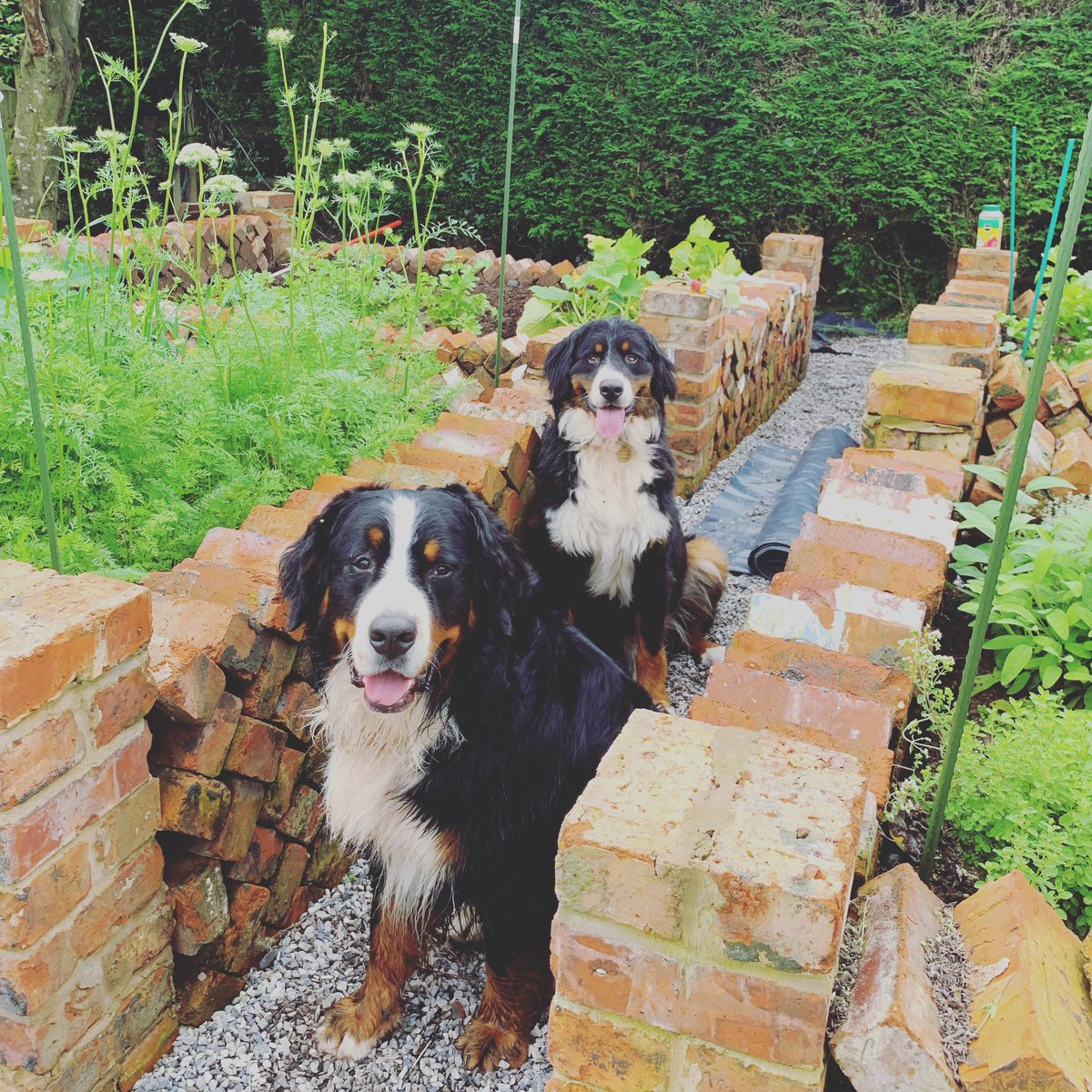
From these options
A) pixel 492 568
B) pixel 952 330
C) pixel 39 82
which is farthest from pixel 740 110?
pixel 492 568

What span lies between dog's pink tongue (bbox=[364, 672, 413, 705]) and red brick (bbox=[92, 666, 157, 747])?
0.43 metres

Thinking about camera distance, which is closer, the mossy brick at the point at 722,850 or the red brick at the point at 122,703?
the mossy brick at the point at 722,850

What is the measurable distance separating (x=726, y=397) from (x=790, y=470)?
58cm

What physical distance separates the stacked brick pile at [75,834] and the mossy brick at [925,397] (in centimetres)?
270

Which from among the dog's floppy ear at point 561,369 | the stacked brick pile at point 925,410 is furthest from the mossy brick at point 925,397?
the dog's floppy ear at point 561,369

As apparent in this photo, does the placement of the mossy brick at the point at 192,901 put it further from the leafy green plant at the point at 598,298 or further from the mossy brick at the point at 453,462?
the leafy green plant at the point at 598,298

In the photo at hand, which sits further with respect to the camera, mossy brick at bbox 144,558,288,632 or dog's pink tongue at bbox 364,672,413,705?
mossy brick at bbox 144,558,288,632

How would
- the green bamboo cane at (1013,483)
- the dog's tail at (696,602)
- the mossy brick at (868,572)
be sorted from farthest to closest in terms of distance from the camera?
the dog's tail at (696,602) → the mossy brick at (868,572) → the green bamboo cane at (1013,483)

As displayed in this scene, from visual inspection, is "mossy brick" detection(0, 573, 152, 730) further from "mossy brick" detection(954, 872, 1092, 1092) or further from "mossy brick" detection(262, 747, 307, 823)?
"mossy brick" detection(954, 872, 1092, 1092)

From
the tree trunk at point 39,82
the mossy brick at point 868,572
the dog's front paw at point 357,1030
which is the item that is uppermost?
the tree trunk at point 39,82

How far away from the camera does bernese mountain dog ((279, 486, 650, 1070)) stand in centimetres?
196

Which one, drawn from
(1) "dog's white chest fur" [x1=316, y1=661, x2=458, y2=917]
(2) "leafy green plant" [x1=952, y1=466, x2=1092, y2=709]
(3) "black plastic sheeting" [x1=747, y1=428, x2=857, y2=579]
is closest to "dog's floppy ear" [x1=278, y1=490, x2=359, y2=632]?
(1) "dog's white chest fur" [x1=316, y1=661, x2=458, y2=917]

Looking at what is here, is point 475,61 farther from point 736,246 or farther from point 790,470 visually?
point 790,470

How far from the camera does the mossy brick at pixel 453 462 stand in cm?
299
